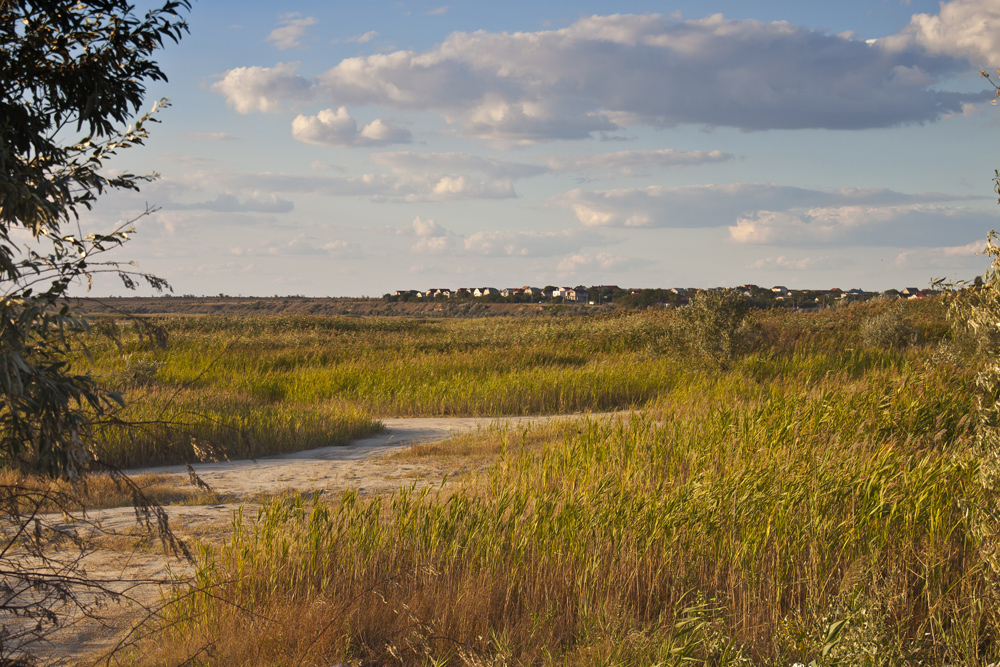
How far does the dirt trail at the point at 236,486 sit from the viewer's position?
3.88 meters

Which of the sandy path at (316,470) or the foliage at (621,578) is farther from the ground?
the foliage at (621,578)

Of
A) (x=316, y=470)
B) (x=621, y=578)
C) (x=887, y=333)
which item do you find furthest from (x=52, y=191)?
(x=887, y=333)

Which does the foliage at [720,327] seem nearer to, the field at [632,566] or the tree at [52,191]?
the field at [632,566]

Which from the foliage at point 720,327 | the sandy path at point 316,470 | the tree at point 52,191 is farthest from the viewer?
the foliage at point 720,327

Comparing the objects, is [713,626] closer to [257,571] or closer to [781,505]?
[781,505]

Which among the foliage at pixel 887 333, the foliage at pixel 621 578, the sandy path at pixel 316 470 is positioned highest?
the foliage at pixel 887 333

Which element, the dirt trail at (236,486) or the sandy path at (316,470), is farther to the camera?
the sandy path at (316,470)

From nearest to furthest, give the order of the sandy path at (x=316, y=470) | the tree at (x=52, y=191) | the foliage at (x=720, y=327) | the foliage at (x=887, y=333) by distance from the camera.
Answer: the tree at (x=52, y=191)
the sandy path at (x=316, y=470)
the foliage at (x=720, y=327)
the foliage at (x=887, y=333)

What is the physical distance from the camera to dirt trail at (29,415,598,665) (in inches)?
153

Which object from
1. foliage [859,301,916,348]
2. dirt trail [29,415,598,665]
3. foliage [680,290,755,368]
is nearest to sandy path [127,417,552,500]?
dirt trail [29,415,598,665]

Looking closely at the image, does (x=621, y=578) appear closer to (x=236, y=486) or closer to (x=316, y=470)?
(x=236, y=486)

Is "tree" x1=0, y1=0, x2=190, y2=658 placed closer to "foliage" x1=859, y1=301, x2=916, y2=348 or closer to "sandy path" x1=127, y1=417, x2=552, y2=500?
"sandy path" x1=127, y1=417, x2=552, y2=500

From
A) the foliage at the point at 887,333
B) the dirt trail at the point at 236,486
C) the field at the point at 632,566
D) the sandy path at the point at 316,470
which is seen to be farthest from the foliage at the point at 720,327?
the field at the point at 632,566

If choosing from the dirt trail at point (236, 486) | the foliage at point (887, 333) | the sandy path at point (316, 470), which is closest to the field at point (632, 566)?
the dirt trail at point (236, 486)
